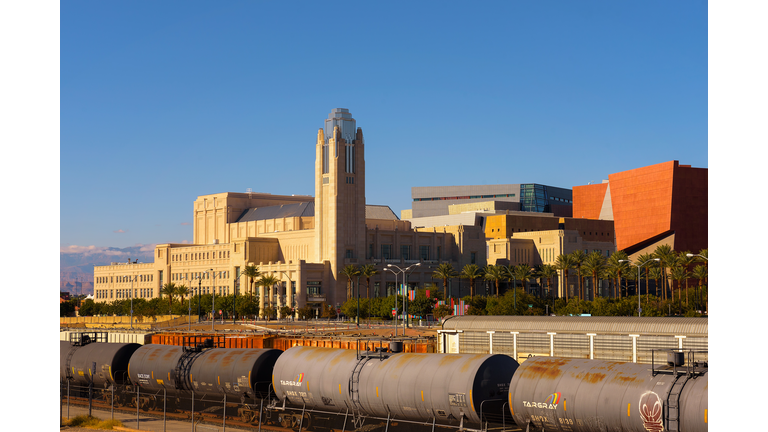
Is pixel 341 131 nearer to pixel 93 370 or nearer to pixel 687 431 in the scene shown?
pixel 93 370

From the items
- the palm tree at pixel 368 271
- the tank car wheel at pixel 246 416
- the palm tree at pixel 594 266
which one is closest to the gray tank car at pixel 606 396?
the tank car wheel at pixel 246 416

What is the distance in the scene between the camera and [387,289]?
607 feet

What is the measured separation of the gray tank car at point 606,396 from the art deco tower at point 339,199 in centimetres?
15312

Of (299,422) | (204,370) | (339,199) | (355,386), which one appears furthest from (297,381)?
(339,199)

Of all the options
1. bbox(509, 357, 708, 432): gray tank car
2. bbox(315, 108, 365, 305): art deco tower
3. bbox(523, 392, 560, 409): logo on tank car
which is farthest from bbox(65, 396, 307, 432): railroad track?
bbox(315, 108, 365, 305): art deco tower

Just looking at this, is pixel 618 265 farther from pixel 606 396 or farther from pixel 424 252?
pixel 606 396

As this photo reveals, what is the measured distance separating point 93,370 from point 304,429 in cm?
1724

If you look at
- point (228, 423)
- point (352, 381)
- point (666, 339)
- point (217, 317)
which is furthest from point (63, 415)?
point (217, 317)

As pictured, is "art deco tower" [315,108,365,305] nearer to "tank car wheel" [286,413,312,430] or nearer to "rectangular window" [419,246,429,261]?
"rectangular window" [419,246,429,261]

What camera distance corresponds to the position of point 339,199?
185 meters

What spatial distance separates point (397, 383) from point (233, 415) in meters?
11.2

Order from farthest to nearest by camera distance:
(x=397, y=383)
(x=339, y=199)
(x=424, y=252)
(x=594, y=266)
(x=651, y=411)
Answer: (x=424, y=252)
(x=339, y=199)
(x=594, y=266)
(x=397, y=383)
(x=651, y=411)

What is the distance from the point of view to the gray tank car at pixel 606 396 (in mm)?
25031

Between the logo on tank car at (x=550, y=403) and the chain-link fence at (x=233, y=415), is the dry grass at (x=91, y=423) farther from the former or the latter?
the logo on tank car at (x=550, y=403)
